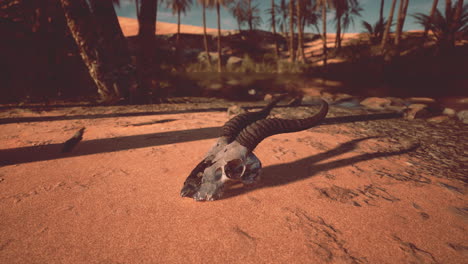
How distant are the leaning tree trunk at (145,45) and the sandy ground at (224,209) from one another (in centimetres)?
521

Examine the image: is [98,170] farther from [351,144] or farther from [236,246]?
[351,144]

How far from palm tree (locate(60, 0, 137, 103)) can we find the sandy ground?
4689 millimetres

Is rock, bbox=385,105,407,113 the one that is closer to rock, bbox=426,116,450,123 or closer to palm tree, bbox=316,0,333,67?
rock, bbox=426,116,450,123

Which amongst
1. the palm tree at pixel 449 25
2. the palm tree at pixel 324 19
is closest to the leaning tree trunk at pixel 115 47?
the palm tree at pixel 324 19

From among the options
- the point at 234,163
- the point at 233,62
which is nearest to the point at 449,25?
the point at 233,62

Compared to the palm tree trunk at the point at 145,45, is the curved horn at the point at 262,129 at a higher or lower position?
lower

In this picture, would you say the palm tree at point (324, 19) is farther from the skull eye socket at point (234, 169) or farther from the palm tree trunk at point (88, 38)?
the skull eye socket at point (234, 169)

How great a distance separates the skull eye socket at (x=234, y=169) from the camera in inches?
92.3

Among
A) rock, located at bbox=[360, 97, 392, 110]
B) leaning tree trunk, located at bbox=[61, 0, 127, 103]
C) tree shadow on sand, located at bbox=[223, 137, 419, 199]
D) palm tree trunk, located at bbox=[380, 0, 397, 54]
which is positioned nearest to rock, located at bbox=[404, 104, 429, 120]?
rock, located at bbox=[360, 97, 392, 110]

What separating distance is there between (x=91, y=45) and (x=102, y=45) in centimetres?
33

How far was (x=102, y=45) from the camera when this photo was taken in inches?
295

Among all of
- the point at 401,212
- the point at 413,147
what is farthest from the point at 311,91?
the point at 401,212

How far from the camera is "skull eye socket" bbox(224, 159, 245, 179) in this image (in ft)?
7.69

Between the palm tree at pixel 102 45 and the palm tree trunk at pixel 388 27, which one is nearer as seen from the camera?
the palm tree at pixel 102 45
